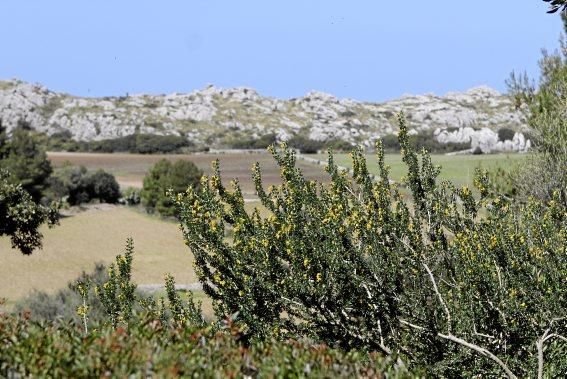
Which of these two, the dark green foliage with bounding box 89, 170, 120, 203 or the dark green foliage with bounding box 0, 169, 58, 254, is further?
the dark green foliage with bounding box 89, 170, 120, 203

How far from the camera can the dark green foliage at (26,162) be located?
54375 mm

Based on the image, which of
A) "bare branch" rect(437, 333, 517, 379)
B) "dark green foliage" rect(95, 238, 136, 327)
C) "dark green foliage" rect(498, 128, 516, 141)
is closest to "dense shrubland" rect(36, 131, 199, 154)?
"dark green foliage" rect(498, 128, 516, 141)

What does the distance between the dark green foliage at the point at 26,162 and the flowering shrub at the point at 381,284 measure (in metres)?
46.6

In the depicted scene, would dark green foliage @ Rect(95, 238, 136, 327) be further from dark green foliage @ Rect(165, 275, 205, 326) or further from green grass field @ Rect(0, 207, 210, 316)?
green grass field @ Rect(0, 207, 210, 316)

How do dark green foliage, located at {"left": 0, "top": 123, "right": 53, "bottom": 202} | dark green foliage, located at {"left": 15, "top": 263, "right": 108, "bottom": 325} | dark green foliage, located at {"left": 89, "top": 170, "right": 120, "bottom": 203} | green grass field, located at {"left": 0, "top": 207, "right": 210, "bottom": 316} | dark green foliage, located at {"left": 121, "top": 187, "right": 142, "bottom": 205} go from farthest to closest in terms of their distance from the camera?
dark green foliage, located at {"left": 121, "top": 187, "right": 142, "bottom": 205}
dark green foliage, located at {"left": 89, "top": 170, "right": 120, "bottom": 203}
dark green foliage, located at {"left": 0, "top": 123, "right": 53, "bottom": 202}
green grass field, located at {"left": 0, "top": 207, "right": 210, "bottom": 316}
dark green foliage, located at {"left": 15, "top": 263, "right": 108, "bottom": 325}

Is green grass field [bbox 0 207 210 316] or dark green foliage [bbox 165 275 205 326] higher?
dark green foliage [bbox 165 275 205 326]

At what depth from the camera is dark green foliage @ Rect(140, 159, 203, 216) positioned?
187 feet

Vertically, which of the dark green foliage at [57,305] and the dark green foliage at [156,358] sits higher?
the dark green foliage at [156,358]

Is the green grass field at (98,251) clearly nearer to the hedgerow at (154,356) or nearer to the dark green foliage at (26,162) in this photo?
the dark green foliage at (26,162)

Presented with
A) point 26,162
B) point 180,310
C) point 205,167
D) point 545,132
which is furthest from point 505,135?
point 180,310

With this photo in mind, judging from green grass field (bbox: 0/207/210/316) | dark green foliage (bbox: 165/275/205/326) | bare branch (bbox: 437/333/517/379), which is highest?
dark green foliage (bbox: 165/275/205/326)

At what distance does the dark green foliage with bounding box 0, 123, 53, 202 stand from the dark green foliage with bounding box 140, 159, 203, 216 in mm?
8440

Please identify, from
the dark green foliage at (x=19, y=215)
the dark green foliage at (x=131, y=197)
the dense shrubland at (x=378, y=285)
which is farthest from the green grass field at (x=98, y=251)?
the dense shrubland at (x=378, y=285)

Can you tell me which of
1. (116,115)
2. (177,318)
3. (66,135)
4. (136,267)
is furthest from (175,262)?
(116,115)
